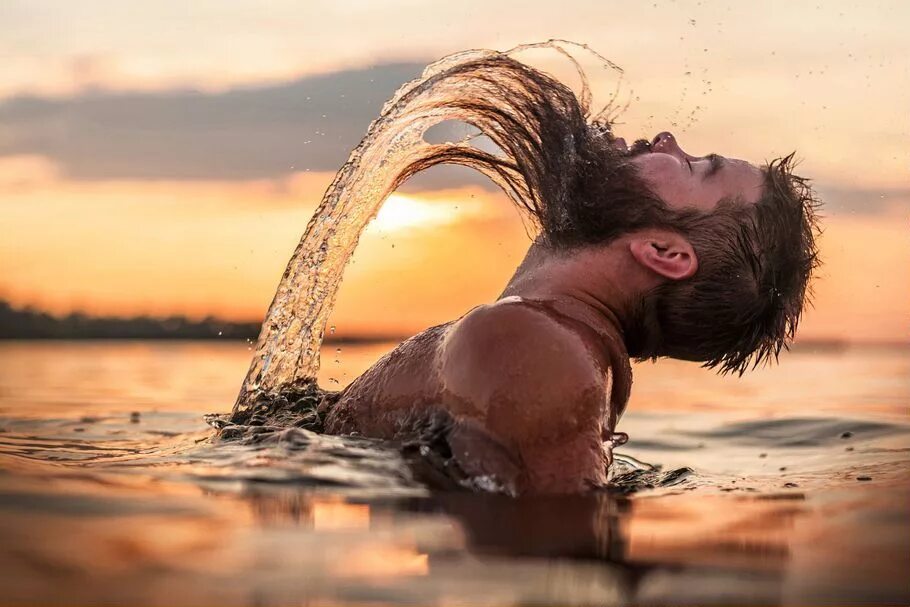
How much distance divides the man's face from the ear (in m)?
0.15

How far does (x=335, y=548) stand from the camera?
9.41ft

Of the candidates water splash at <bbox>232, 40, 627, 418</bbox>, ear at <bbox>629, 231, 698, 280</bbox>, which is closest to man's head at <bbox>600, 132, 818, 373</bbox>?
ear at <bbox>629, 231, 698, 280</bbox>

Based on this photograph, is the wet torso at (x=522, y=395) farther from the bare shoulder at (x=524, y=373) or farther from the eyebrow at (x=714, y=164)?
the eyebrow at (x=714, y=164)

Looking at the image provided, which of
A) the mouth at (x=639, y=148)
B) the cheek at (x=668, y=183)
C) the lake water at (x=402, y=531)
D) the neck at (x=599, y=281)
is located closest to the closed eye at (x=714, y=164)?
the cheek at (x=668, y=183)

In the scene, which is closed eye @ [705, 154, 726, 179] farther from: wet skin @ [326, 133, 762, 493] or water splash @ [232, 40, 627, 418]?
water splash @ [232, 40, 627, 418]

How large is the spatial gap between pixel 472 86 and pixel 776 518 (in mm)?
2783

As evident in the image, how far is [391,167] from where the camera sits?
5.73m

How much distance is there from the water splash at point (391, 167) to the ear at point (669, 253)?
730 mm

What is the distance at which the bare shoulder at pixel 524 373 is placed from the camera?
3.85 meters

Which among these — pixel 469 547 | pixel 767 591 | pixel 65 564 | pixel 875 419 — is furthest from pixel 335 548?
pixel 875 419

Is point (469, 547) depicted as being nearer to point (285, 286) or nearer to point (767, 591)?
point (767, 591)

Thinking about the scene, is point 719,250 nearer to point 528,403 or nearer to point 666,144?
point 666,144

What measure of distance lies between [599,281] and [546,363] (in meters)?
1.05

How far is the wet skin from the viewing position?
3.85 metres
